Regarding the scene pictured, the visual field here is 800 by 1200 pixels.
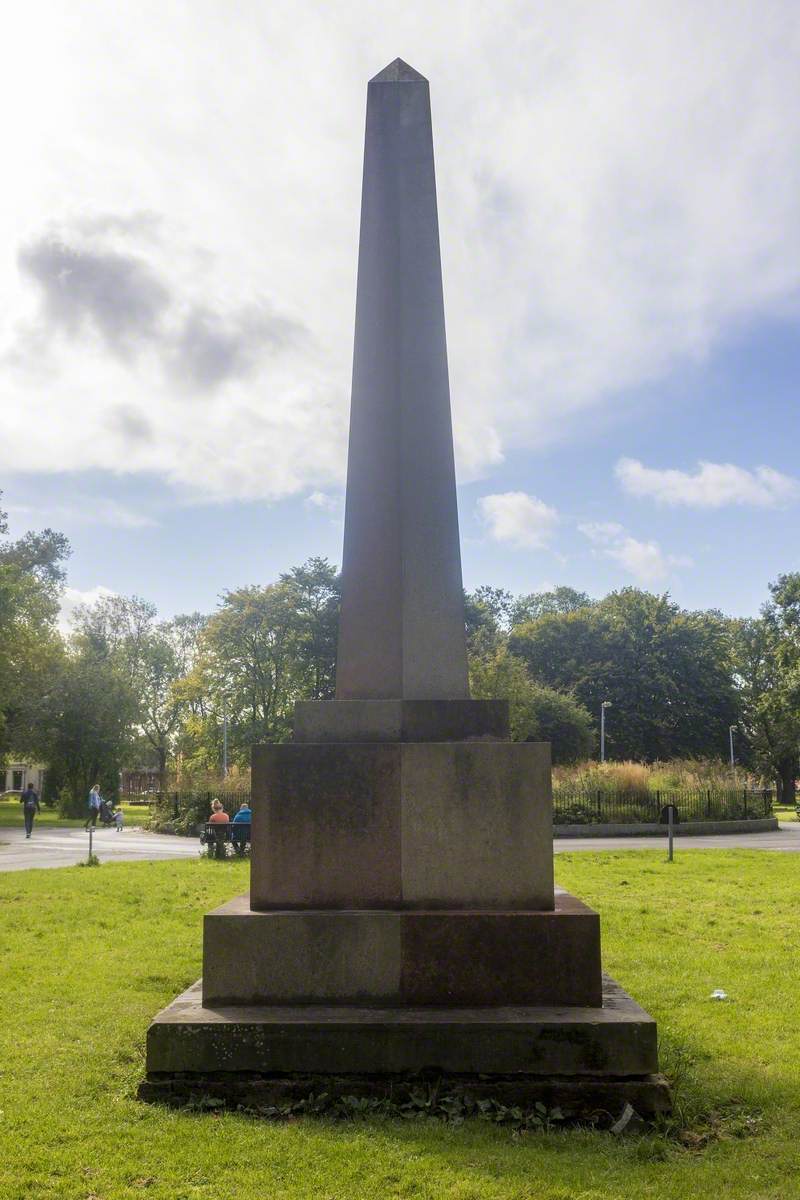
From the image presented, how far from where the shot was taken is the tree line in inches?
1646

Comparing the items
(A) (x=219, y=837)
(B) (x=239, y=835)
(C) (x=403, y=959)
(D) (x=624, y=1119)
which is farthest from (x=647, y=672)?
(D) (x=624, y=1119)

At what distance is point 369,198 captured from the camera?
22.5ft

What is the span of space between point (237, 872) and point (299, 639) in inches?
1137

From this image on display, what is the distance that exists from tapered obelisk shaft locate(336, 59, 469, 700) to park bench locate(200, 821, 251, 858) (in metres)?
14.7

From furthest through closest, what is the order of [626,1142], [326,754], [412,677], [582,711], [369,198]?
[582,711] < [369,198] < [412,677] < [326,754] < [626,1142]

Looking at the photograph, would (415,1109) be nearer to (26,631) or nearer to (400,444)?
(400,444)

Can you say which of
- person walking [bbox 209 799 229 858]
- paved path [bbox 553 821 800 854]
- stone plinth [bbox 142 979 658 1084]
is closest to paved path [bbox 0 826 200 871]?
person walking [bbox 209 799 229 858]

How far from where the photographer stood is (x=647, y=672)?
181 feet

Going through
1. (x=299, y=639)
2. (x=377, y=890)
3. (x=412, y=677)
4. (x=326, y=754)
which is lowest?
(x=377, y=890)

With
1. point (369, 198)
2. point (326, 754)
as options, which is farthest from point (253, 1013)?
point (369, 198)

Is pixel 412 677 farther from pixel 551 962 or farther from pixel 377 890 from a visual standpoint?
pixel 551 962

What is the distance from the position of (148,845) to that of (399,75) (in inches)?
885

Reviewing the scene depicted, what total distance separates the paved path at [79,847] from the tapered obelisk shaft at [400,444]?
46.4 feet

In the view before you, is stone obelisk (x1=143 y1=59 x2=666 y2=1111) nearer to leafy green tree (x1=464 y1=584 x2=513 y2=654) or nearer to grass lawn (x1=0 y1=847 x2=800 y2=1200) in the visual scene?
grass lawn (x1=0 y1=847 x2=800 y2=1200)
